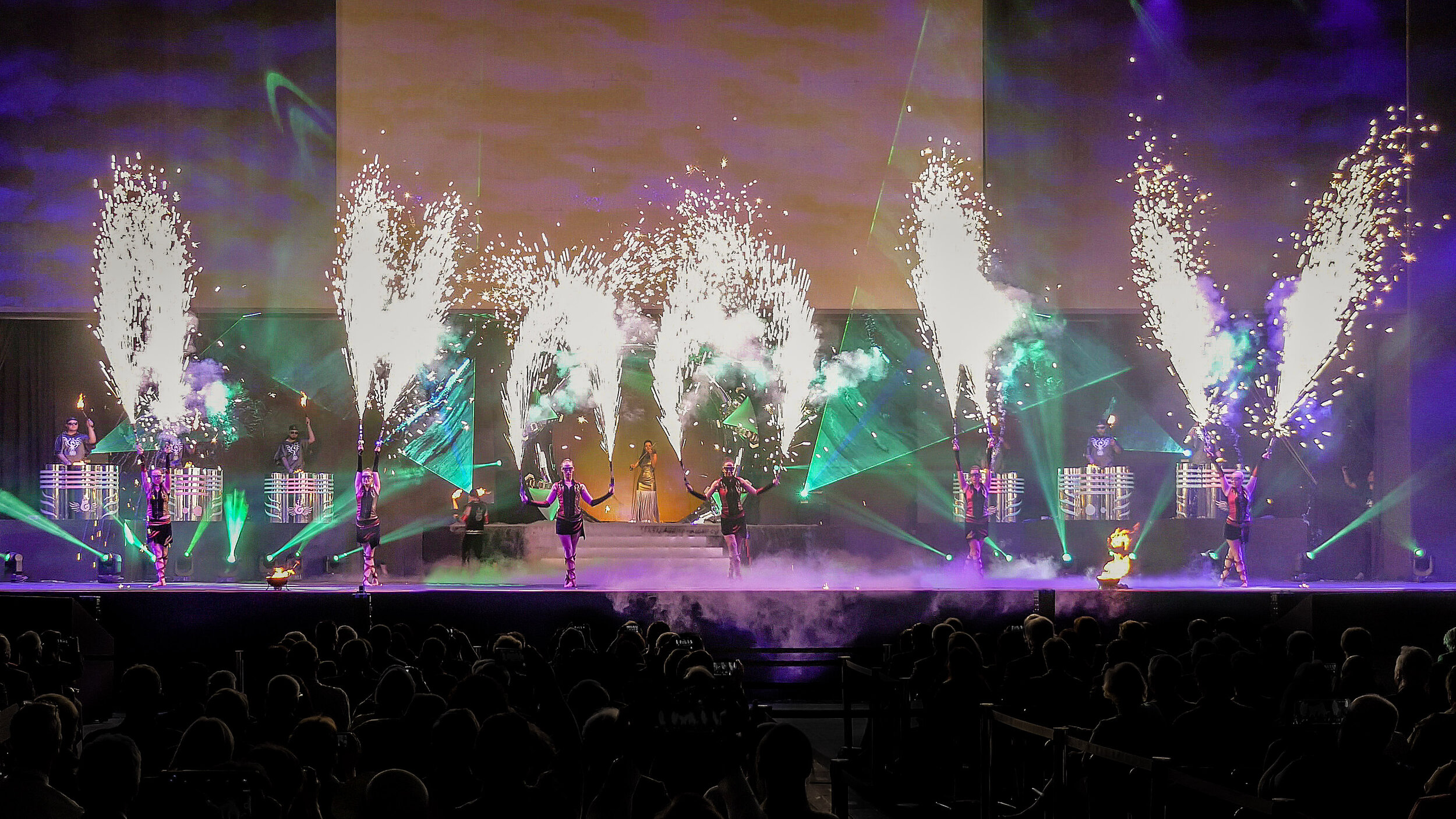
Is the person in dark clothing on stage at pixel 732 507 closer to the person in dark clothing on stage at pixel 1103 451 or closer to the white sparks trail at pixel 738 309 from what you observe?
the white sparks trail at pixel 738 309

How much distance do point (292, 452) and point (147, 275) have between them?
A: 3954mm

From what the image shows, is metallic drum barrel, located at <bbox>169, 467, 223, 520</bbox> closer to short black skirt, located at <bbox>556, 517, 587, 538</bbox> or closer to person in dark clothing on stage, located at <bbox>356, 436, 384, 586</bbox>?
person in dark clothing on stage, located at <bbox>356, 436, 384, 586</bbox>

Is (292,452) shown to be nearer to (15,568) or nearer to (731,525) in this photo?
(15,568)

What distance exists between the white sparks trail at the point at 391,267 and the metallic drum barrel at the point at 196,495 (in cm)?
329

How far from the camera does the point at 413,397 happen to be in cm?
2003

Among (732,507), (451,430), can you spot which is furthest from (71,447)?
(732,507)

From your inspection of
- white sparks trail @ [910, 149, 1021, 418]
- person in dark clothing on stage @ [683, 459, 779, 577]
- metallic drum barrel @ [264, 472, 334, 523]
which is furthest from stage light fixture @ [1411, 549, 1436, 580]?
metallic drum barrel @ [264, 472, 334, 523]

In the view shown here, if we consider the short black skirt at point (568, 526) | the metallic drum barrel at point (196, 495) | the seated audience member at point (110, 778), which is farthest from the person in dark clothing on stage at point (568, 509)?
the seated audience member at point (110, 778)

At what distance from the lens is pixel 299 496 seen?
1878cm

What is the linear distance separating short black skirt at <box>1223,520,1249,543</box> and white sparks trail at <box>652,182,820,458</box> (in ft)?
24.4

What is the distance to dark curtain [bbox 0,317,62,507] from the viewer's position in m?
20.0

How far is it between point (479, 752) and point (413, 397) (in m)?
Answer: 17.4

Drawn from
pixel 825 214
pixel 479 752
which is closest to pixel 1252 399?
pixel 825 214

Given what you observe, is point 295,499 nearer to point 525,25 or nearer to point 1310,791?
point 525,25
